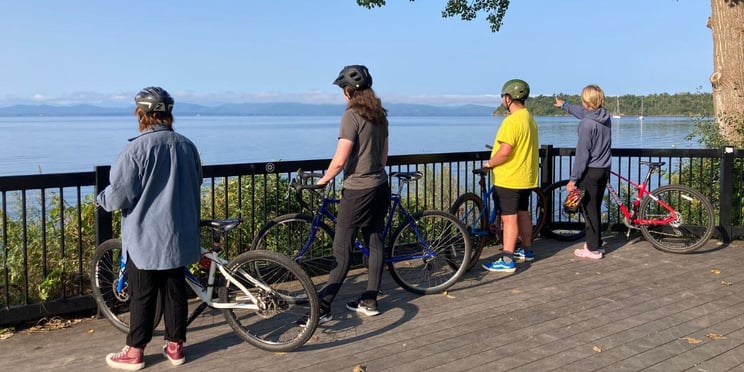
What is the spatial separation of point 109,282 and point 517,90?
3917 mm

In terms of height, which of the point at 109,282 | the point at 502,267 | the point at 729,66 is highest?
the point at 729,66

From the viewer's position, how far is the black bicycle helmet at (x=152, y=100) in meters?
3.75

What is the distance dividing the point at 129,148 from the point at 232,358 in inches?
57.8

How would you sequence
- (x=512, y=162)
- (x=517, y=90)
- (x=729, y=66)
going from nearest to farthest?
(x=517, y=90), (x=512, y=162), (x=729, y=66)

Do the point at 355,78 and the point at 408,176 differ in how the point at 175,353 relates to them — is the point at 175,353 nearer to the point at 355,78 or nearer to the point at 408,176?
the point at 355,78

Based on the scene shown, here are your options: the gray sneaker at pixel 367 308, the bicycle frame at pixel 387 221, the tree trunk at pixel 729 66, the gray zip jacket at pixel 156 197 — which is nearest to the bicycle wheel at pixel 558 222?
the tree trunk at pixel 729 66

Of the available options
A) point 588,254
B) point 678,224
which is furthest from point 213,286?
point 678,224

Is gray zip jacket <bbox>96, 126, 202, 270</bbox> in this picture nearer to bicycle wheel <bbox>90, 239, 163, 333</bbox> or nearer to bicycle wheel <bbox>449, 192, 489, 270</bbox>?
bicycle wheel <bbox>90, 239, 163, 333</bbox>

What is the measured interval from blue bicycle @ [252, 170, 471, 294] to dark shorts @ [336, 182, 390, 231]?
389 millimetres

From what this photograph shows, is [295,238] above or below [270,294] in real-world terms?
above

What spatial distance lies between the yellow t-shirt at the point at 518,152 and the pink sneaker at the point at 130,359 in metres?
3.74

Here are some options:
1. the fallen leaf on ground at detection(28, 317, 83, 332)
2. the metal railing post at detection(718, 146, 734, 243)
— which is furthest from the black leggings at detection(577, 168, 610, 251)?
the fallen leaf on ground at detection(28, 317, 83, 332)

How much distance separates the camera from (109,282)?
4.84 meters

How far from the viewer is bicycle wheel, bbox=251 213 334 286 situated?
5285 millimetres
